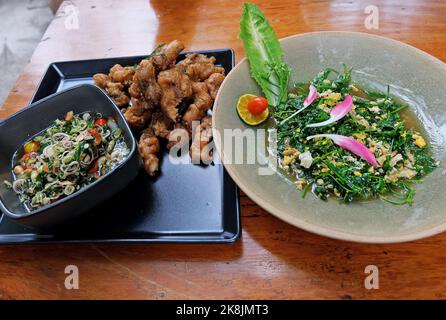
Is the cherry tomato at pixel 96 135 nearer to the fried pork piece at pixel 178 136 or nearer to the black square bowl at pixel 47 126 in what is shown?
the black square bowl at pixel 47 126

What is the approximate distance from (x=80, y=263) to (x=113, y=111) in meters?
0.68

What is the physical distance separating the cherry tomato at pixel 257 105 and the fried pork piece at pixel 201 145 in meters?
0.23

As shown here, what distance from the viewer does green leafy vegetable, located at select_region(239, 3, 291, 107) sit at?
1732 mm

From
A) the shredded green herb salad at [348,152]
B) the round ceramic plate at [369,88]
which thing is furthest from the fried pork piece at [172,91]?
the shredded green herb salad at [348,152]

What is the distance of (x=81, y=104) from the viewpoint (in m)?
1.67

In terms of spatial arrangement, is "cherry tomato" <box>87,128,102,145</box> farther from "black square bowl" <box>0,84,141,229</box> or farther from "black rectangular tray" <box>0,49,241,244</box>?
"black rectangular tray" <box>0,49,241,244</box>

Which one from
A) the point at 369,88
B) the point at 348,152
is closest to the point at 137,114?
the point at 348,152

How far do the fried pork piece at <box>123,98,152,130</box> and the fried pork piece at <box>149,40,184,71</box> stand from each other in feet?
0.68

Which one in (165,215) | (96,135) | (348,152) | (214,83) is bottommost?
(165,215)

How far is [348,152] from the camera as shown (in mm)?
1530

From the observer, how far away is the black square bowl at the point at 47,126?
1292 mm

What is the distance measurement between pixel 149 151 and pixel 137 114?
242 mm

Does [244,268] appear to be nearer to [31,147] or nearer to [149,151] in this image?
[149,151]

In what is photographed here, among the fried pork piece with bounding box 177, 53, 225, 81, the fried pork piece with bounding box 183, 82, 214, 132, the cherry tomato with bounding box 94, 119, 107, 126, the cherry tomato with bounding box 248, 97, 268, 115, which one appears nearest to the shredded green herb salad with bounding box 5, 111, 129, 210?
the cherry tomato with bounding box 94, 119, 107, 126
